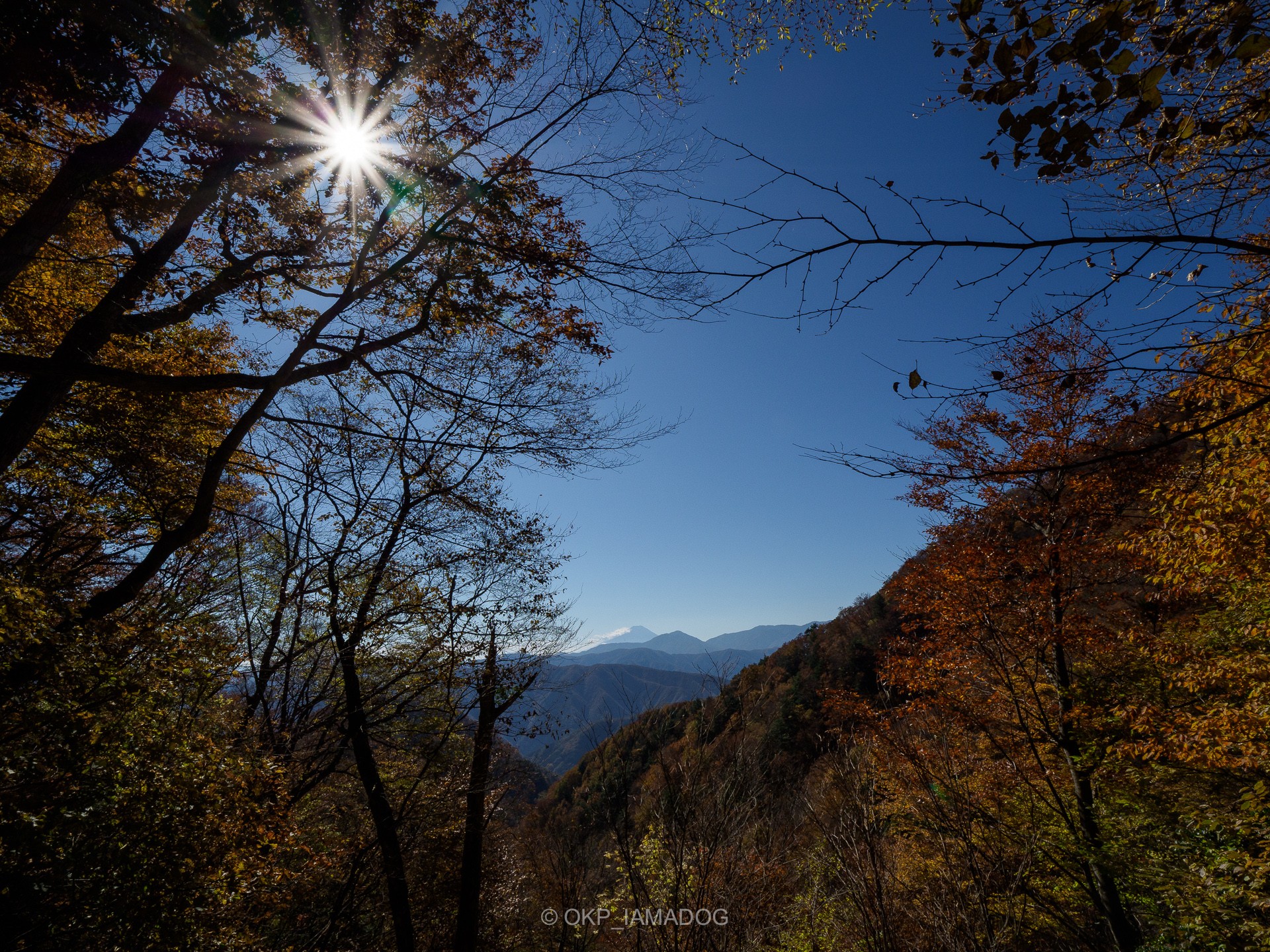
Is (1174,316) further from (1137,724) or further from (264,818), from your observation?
(264,818)

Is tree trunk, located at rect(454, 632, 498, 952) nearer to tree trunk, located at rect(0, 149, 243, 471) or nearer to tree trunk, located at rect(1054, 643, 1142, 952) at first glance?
tree trunk, located at rect(0, 149, 243, 471)

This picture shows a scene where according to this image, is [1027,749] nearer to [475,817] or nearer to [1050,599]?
[1050,599]

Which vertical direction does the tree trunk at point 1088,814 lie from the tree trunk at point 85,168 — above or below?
below

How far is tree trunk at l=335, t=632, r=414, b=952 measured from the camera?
300 inches

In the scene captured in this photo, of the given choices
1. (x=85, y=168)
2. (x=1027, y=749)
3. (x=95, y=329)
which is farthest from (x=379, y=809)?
(x=1027, y=749)

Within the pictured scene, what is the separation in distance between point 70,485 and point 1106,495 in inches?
631

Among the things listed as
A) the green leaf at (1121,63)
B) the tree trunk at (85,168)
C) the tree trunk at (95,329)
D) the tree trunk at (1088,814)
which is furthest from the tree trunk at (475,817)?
the green leaf at (1121,63)

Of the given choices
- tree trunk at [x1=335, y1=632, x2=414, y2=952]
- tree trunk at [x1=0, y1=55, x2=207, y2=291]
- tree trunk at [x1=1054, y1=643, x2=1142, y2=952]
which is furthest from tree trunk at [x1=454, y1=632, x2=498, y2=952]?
tree trunk at [x1=1054, y1=643, x2=1142, y2=952]

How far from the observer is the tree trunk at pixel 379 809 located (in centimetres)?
762

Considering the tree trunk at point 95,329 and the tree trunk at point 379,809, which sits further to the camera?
the tree trunk at point 379,809

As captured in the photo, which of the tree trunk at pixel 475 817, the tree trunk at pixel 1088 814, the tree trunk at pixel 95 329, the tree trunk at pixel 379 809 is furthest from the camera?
the tree trunk at pixel 475 817

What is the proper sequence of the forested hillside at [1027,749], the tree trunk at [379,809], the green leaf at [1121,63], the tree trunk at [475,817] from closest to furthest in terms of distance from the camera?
1. the green leaf at [1121,63]
2. the forested hillside at [1027,749]
3. the tree trunk at [379,809]
4. the tree trunk at [475,817]

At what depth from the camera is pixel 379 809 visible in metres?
7.68

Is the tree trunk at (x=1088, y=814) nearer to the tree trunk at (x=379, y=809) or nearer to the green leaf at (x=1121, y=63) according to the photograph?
the green leaf at (x=1121, y=63)
